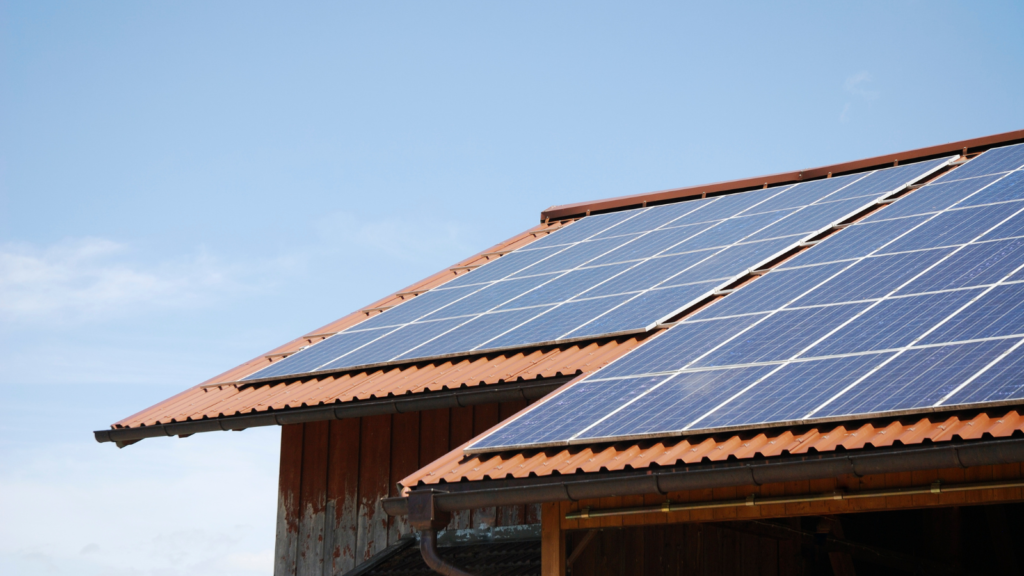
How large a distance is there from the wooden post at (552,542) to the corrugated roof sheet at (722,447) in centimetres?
42

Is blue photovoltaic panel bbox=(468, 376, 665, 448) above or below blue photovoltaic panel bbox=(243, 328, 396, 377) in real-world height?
Result: below

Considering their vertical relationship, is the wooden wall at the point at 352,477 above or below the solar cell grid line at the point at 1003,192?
below

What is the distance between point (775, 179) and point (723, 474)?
10447 millimetres

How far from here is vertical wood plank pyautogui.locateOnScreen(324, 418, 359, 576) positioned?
41.8ft

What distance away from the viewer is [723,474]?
7.62 m

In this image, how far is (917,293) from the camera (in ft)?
31.8

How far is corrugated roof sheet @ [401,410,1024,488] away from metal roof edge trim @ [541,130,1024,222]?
9461mm

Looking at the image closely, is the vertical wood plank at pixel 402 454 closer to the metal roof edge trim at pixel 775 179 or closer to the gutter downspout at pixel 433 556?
the gutter downspout at pixel 433 556

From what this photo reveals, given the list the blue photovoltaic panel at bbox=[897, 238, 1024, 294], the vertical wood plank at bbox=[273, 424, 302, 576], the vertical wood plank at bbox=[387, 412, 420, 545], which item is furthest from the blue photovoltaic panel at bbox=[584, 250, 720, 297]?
the vertical wood plank at bbox=[273, 424, 302, 576]

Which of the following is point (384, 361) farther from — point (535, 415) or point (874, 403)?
point (874, 403)

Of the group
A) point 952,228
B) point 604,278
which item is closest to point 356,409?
point 604,278

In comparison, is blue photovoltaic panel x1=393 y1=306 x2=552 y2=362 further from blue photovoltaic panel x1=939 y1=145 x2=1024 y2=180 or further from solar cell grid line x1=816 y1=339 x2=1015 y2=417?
blue photovoltaic panel x1=939 y1=145 x2=1024 y2=180

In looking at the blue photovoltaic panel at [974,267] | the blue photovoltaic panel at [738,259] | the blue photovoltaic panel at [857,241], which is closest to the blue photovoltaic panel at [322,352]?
the blue photovoltaic panel at [738,259]

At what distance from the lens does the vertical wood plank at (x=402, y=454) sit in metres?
12.4
